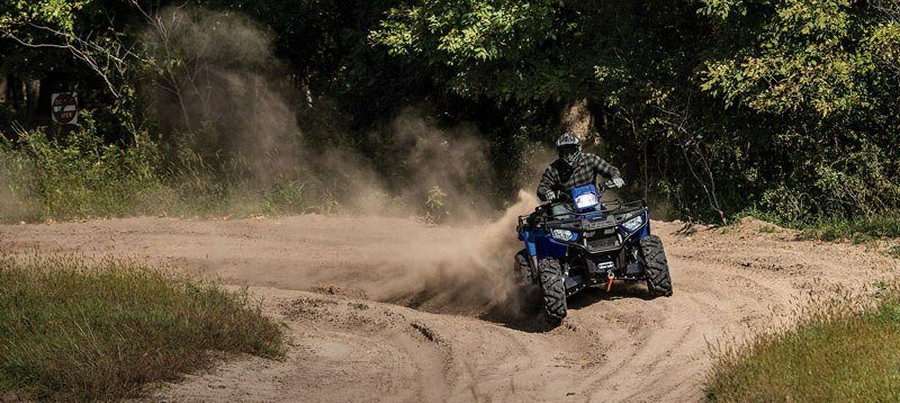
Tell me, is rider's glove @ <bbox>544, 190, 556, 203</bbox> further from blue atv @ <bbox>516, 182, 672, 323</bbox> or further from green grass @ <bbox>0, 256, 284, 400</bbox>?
green grass @ <bbox>0, 256, 284, 400</bbox>

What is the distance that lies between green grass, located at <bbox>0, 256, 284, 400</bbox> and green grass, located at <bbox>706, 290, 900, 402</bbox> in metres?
5.15

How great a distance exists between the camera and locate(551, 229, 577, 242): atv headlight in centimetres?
1383

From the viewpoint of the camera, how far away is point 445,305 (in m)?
16.9

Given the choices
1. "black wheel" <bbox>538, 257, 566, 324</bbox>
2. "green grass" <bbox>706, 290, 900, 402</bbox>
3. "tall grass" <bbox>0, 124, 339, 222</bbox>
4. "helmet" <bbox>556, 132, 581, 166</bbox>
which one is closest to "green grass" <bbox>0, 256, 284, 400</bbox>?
"black wheel" <bbox>538, 257, 566, 324</bbox>

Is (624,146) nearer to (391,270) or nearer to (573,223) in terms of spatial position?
(391,270)

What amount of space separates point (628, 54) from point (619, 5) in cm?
98

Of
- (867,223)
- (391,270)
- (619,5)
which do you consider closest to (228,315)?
(391,270)

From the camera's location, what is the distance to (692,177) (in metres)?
20.8

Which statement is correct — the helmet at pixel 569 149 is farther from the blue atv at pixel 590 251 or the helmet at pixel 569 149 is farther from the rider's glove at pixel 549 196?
the blue atv at pixel 590 251

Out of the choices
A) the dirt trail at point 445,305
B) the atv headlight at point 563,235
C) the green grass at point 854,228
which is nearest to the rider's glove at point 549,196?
the atv headlight at point 563,235

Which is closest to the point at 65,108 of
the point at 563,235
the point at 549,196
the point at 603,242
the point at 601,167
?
the point at 549,196

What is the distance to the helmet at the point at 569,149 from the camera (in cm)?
1500

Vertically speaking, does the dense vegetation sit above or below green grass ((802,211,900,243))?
above

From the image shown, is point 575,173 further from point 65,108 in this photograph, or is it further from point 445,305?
point 65,108
